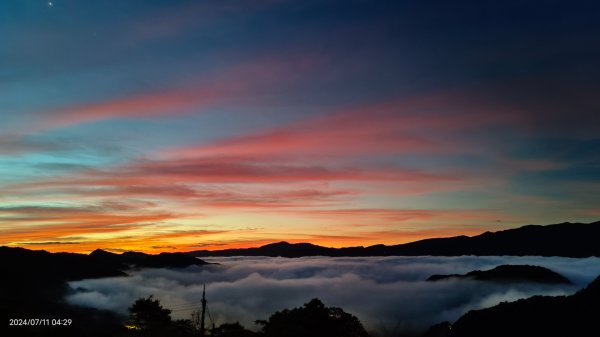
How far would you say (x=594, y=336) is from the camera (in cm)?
9262

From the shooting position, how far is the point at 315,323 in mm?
68812

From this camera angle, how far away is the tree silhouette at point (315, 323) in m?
67.1

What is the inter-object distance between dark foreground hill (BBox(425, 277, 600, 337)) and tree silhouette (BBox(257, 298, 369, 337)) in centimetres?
5758

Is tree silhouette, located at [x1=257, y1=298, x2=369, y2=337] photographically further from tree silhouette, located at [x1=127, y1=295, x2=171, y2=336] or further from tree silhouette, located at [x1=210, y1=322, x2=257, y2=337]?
tree silhouette, located at [x1=127, y1=295, x2=171, y2=336]

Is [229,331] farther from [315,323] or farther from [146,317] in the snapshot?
[146,317]

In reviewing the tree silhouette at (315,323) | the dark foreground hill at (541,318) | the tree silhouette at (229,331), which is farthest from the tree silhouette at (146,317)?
the dark foreground hill at (541,318)

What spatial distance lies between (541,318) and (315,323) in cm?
6945

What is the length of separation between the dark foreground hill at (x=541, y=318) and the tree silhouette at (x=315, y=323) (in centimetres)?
5758

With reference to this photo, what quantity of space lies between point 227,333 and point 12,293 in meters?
165

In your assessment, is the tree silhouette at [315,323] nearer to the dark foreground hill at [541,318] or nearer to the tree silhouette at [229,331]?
the tree silhouette at [229,331]

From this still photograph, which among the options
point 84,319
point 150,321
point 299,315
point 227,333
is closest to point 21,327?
point 150,321

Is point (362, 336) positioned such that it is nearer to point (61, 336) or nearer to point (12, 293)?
point (61, 336)

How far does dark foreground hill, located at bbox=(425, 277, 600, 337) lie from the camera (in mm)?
99981

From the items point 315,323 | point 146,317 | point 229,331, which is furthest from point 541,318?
point 146,317
